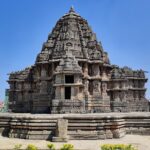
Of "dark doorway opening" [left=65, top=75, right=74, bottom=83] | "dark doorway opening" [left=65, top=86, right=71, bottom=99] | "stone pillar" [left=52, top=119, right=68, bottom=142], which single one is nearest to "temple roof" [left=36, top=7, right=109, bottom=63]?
"dark doorway opening" [left=65, top=75, right=74, bottom=83]

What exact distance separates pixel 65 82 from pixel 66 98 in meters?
1.58

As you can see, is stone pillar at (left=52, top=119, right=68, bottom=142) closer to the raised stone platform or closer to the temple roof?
the raised stone platform

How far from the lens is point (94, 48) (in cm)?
2588

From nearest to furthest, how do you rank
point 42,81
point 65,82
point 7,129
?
point 7,129 → point 65,82 → point 42,81

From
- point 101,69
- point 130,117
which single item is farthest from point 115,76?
point 130,117

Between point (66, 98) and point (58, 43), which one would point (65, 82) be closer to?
point (66, 98)

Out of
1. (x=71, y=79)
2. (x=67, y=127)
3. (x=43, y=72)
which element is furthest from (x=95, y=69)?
(x=67, y=127)

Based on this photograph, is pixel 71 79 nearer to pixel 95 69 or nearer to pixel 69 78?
pixel 69 78

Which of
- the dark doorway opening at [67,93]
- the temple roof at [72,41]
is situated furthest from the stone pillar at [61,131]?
the temple roof at [72,41]

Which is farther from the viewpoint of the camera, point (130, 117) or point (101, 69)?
point (101, 69)

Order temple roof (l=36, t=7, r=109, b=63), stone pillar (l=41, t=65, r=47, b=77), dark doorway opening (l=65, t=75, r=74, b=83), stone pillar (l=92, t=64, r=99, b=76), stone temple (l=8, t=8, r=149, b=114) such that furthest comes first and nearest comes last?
stone pillar (l=41, t=65, r=47, b=77)
stone pillar (l=92, t=64, r=99, b=76)
temple roof (l=36, t=7, r=109, b=63)
dark doorway opening (l=65, t=75, r=74, b=83)
stone temple (l=8, t=8, r=149, b=114)

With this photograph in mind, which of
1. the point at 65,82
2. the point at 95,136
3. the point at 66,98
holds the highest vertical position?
the point at 65,82

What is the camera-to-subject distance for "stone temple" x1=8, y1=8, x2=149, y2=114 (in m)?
21.4

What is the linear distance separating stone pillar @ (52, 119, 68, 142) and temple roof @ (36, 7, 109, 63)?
11.8m
